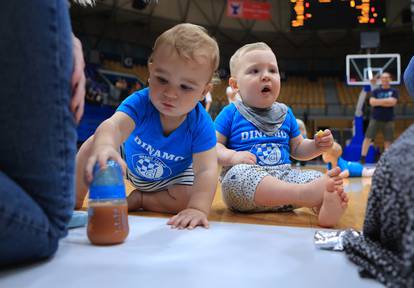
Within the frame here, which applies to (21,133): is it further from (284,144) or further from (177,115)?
(284,144)

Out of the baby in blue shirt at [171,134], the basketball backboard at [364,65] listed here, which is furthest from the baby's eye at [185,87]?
the basketball backboard at [364,65]

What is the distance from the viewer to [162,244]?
Answer: 0.63 m

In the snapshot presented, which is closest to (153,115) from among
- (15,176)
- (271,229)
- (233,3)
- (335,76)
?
(271,229)

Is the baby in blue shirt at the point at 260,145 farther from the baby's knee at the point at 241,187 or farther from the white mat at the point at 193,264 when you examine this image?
the white mat at the point at 193,264

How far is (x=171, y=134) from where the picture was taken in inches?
37.5

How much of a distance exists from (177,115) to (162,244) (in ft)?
1.11

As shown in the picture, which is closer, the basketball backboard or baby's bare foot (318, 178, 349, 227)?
baby's bare foot (318, 178, 349, 227)

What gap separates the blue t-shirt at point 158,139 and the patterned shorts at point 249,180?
0.45 feet

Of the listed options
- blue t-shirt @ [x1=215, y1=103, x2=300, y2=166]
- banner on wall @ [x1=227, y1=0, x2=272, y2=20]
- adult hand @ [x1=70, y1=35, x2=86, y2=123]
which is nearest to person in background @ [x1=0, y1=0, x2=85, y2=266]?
adult hand @ [x1=70, y1=35, x2=86, y2=123]

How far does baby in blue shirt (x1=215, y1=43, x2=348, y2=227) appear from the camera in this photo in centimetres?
101

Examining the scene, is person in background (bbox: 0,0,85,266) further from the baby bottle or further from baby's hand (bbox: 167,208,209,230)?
baby's hand (bbox: 167,208,209,230)

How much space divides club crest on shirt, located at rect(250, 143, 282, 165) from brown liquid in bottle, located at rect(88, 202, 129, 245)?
58cm

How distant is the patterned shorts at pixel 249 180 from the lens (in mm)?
1039

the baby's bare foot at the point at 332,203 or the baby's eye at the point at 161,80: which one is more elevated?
the baby's eye at the point at 161,80
